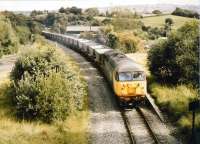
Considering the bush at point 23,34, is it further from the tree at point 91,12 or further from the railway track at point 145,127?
the railway track at point 145,127

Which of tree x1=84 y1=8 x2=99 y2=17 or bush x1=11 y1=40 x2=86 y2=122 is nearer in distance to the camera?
bush x1=11 y1=40 x2=86 y2=122

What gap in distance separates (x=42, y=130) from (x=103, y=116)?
5021 millimetres

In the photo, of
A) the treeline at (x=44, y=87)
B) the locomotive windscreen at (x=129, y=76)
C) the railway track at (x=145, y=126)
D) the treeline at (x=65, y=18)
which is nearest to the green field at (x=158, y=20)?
the treeline at (x=65, y=18)

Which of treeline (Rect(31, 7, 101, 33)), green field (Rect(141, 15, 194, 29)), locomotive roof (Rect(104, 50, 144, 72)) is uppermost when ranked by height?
locomotive roof (Rect(104, 50, 144, 72))

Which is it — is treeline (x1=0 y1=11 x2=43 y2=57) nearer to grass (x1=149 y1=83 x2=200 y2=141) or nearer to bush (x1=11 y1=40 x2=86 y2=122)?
bush (x1=11 y1=40 x2=86 y2=122)

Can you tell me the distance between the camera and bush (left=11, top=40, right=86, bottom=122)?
2616 centimetres

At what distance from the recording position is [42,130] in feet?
79.9

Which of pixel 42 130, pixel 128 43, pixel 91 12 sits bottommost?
pixel 128 43

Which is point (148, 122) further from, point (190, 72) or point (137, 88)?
point (190, 72)

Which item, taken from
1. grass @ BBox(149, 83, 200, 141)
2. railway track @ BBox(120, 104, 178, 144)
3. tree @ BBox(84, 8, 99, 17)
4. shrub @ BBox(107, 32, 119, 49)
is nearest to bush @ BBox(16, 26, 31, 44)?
shrub @ BBox(107, 32, 119, 49)

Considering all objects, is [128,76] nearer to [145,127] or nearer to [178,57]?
[145,127]

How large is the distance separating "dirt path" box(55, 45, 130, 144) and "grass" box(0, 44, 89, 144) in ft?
1.92

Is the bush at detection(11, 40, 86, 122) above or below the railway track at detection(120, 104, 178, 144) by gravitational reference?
above

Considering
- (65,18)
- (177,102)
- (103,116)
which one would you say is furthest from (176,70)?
(65,18)
